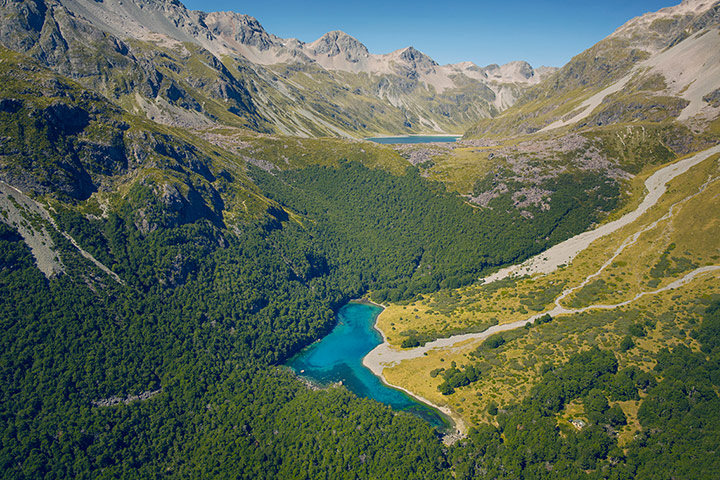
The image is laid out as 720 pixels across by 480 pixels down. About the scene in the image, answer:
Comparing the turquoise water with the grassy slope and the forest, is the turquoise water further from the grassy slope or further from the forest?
the forest

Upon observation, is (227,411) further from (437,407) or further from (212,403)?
(437,407)

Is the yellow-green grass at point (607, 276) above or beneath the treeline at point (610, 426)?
above

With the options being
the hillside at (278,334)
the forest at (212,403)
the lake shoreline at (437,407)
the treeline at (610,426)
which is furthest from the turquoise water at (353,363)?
the treeline at (610,426)

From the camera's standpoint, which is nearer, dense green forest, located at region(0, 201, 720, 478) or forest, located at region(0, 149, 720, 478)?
dense green forest, located at region(0, 201, 720, 478)

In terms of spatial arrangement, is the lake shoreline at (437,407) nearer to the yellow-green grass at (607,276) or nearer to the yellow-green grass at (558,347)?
the yellow-green grass at (558,347)

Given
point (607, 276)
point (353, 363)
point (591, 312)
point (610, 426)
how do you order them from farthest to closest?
point (607, 276) < point (353, 363) < point (591, 312) < point (610, 426)

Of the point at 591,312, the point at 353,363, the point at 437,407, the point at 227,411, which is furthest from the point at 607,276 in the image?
the point at 227,411

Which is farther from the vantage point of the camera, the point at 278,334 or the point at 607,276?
the point at 278,334

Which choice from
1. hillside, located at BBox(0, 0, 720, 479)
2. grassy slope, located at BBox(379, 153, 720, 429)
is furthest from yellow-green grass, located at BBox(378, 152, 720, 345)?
hillside, located at BBox(0, 0, 720, 479)

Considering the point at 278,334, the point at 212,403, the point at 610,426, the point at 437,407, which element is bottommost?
the point at 437,407
